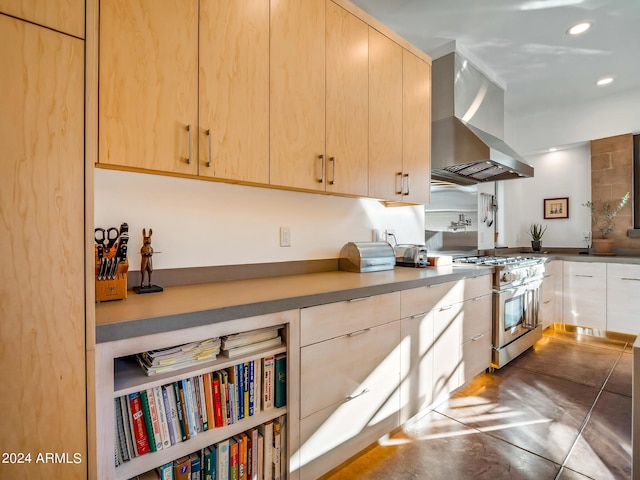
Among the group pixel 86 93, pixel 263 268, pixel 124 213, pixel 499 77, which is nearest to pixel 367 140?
pixel 263 268

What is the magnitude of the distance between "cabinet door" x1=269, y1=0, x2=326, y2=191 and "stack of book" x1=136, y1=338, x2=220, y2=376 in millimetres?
840

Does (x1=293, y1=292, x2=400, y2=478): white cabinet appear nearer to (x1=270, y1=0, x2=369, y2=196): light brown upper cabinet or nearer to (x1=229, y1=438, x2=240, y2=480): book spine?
(x1=229, y1=438, x2=240, y2=480): book spine

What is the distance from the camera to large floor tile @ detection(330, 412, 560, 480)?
1538mm

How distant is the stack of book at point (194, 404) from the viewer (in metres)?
1.01

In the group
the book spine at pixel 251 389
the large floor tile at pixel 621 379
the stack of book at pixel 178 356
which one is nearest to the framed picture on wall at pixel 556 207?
the large floor tile at pixel 621 379

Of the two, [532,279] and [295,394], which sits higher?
[532,279]

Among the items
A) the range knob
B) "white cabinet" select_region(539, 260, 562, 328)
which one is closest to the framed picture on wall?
"white cabinet" select_region(539, 260, 562, 328)

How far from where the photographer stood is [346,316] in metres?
1.49

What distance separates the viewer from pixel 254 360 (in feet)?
4.08

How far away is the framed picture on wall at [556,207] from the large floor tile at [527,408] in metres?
2.51

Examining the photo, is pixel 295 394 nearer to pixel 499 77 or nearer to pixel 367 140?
pixel 367 140

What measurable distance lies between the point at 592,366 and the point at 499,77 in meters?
2.81

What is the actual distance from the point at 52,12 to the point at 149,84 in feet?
1.53

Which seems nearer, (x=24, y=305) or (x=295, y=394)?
(x=24, y=305)
